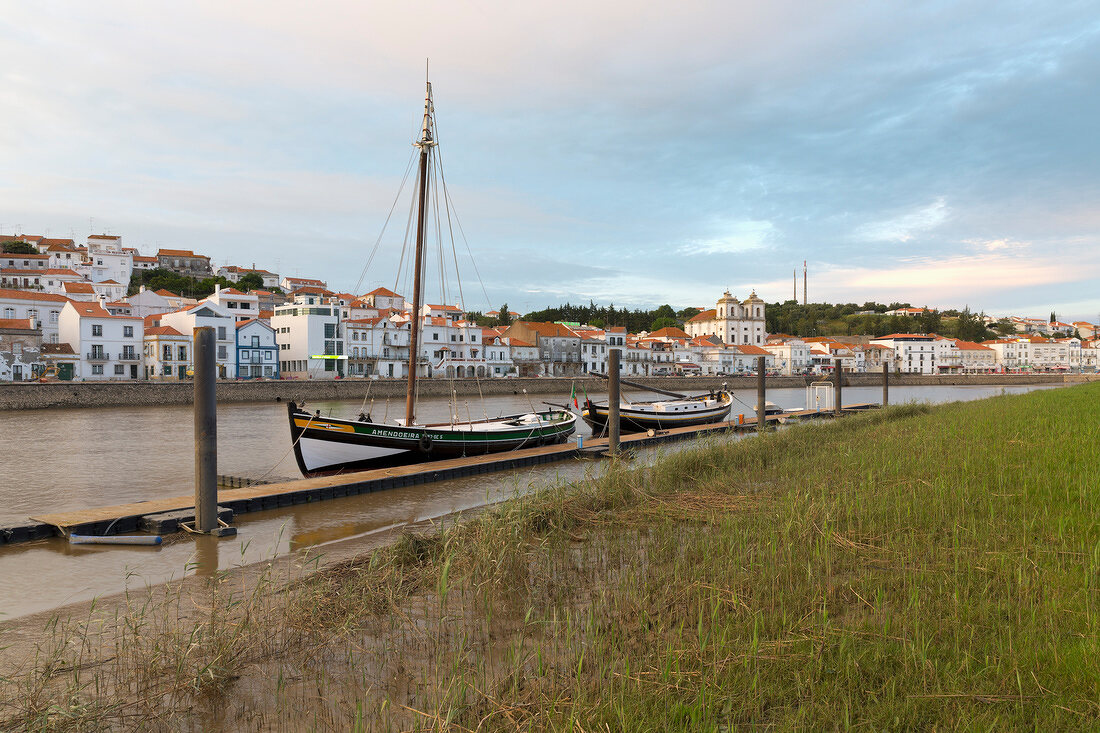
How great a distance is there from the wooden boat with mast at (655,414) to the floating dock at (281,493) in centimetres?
463

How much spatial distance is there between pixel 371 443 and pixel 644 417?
1302 cm

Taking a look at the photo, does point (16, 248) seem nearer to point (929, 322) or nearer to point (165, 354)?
A: point (165, 354)

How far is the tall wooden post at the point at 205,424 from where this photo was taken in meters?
8.80

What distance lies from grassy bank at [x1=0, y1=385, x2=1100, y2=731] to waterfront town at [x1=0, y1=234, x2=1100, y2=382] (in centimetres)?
2086

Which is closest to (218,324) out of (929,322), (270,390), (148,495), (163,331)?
(163,331)

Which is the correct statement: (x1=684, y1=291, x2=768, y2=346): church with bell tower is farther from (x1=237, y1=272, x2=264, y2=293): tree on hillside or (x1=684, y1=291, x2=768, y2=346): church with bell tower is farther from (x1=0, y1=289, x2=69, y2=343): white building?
(x1=0, y1=289, x2=69, y2=343): white building

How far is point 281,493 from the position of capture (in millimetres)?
11648

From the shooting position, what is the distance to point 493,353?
3125 inches

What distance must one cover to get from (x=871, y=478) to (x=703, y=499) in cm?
215

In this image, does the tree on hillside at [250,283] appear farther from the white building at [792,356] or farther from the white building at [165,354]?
the white building at [792,356]

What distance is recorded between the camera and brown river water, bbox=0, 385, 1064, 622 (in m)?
7.86

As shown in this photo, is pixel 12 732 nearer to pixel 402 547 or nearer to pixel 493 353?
pixel 402 547

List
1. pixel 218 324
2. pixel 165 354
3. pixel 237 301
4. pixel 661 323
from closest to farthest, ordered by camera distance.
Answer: pixel 165 354 → pixel 218 324 → pixel 237 301 → pixel 661 323

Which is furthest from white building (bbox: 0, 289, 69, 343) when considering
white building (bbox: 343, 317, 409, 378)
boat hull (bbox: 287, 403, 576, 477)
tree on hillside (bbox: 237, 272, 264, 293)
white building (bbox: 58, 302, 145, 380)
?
boat hull (bbox: 287, 403, 576, 477)
